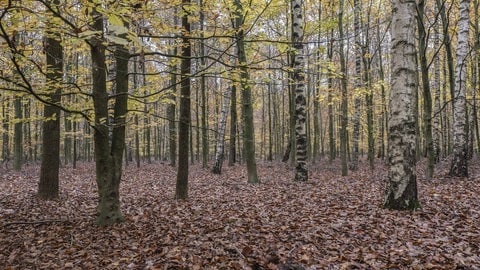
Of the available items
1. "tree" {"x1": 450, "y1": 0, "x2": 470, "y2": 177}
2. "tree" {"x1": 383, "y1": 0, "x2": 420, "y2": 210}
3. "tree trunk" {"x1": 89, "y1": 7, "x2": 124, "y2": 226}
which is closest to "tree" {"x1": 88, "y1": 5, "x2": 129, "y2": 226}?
"tree trunk" {"x1": 89, "y1": 7, "x2": 124, "y2": 226}

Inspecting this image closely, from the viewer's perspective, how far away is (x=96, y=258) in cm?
518

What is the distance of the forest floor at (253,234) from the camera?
4.70m

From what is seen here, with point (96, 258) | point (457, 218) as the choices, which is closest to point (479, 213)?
point (457, 218)

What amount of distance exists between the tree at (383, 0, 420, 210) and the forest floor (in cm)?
46

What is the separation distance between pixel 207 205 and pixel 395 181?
4.28m

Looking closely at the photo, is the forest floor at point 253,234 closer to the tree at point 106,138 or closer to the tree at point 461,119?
the tree at point 106,138

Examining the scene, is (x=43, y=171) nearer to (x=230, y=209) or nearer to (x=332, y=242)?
(x=230, y=209)

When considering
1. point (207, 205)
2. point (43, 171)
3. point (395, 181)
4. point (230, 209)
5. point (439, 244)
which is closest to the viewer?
point (439, 244)

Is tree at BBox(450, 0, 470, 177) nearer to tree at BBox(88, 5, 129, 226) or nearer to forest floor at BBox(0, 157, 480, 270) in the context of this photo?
forest floor at BBox(0, 157, 480, 270)

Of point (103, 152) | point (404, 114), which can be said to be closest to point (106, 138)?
point (103, 152)

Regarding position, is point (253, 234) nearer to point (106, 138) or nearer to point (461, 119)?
point (106, 138)

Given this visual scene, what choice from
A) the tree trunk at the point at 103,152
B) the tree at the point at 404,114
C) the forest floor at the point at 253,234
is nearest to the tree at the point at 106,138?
the tree trunk at the point at 103,152

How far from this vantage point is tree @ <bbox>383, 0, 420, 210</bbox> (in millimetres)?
6871

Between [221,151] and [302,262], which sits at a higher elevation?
[221,151]
